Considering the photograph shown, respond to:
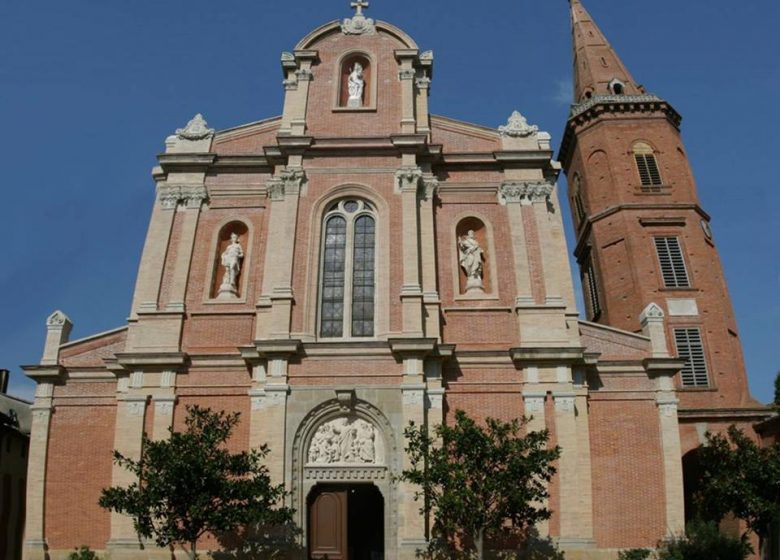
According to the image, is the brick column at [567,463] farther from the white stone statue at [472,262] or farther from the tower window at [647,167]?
the tower window at [647,167]

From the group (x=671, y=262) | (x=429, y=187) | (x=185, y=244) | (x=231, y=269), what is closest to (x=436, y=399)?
(x=429, y=187)

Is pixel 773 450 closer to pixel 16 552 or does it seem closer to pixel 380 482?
pixel 380 482

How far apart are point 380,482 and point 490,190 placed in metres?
10.3

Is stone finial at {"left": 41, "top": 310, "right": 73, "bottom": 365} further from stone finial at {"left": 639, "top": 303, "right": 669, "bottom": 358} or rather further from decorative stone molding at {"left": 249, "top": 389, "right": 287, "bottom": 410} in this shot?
stone finial at {"left": 639, "top": 303, "right": 669, "bottom": 358}

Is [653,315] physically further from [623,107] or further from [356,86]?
[623,107]

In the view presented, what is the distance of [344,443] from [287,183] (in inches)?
338

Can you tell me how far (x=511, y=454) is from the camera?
62.0 ft

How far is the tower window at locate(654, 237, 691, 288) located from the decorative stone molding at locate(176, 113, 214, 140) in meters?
19.1

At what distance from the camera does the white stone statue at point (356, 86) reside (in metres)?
27.7

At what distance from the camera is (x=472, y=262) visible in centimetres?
2488

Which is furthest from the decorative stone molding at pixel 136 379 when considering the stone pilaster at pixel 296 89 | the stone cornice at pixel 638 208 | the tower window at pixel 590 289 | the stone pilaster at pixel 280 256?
the stone cornice at pixel 638 208

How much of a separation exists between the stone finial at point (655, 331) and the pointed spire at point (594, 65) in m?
18.4

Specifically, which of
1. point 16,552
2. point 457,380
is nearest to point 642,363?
point 457,380

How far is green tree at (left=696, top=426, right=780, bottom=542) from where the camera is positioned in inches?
912
